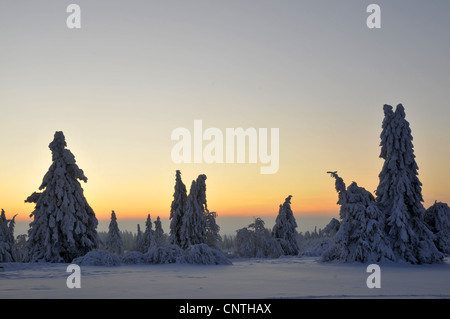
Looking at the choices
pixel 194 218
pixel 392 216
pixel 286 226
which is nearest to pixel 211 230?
pixel 194 218

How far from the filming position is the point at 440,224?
87.9 feet

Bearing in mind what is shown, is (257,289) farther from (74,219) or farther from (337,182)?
(74,219)

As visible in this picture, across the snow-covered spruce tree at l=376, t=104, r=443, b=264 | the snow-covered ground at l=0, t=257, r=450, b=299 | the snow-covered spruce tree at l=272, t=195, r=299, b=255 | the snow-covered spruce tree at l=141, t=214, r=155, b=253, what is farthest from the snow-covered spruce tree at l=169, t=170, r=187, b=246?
the snow-covered spruce tree at l=141, t=214, r=155, b=253

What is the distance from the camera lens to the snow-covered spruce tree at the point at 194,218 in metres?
38.9

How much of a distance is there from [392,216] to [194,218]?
19.5 meters

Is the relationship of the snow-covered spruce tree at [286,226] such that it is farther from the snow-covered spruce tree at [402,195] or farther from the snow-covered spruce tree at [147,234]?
the snow-covered spruce tree at [147,234]

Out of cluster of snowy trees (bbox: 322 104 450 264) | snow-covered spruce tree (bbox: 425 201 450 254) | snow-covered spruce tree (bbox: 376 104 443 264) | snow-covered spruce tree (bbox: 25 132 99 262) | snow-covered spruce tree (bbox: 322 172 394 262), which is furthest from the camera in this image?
snow-covered spruce tree (bbox: 425 201 450 254)

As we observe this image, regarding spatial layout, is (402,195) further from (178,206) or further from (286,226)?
(286,226)

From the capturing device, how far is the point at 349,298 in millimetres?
10734

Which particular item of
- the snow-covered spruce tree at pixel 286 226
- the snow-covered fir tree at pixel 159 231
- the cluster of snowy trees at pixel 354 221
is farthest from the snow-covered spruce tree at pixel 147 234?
the cluster of snowy trees at pixel 354 221

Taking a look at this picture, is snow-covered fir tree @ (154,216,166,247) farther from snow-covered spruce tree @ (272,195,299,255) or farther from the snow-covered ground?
the snow-covered ground

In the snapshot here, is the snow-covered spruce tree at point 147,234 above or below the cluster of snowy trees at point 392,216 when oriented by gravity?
below

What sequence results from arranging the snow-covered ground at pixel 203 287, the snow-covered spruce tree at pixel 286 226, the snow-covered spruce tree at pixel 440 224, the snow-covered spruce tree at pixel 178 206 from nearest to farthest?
the snow-covered ground at pixel 203 287 < the snow-covered spruce tree at pixel 440 224 < the snow-covered spruce tree at pixel 178 206 < the snow-covered spruce tree at pixel 286 226

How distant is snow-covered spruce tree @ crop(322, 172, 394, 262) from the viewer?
79.9ft
